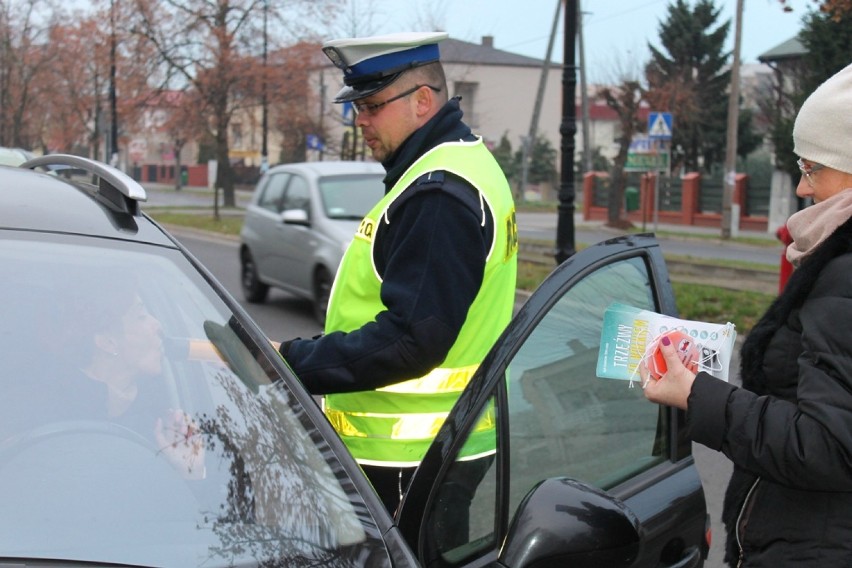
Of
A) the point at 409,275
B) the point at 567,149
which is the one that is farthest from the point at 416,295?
the point at 567,149

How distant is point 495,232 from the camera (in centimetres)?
258

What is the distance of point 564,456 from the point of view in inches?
103

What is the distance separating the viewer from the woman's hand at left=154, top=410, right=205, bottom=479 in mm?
2012

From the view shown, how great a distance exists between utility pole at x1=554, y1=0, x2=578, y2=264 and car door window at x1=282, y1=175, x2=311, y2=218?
271 centimetres

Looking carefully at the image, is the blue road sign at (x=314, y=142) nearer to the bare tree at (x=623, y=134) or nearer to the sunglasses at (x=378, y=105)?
the bare tree at (x=623, y=134)

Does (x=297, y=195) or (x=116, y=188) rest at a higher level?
(x=116, y=188)

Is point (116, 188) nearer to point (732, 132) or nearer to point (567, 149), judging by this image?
point (567, 149)

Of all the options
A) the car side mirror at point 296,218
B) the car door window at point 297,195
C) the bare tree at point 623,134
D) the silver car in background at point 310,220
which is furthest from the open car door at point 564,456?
the bare tree at point 623,134

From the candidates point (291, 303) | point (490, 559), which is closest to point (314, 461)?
point (490, 559)

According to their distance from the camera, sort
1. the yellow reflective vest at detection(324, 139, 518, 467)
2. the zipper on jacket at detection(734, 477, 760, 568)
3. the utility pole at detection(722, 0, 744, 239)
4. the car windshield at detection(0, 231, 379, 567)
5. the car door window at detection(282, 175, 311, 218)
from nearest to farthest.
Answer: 1. the car windshield at detection(0, 231, 379, 567)
2. the zipper on jacket at detection(734, 477, 760, 568)
3. the yellow reflective vest at detection(324, 139, 518, 467)
4. the car door window at detection(282, 175, 311, 218)
5. the utility pole at detection(722, 0, 744, 239)

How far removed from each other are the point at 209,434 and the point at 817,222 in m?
1.23

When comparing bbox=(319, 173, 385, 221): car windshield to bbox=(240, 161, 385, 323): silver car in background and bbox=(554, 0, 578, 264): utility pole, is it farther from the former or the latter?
bbox=(554, 0, 578, 264): utility pole

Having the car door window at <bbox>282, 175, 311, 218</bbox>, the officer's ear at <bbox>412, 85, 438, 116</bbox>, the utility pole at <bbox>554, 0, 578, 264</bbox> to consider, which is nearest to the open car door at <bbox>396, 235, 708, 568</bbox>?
the officer's ear at <bbox>412, 85, 438, 116</bbox>

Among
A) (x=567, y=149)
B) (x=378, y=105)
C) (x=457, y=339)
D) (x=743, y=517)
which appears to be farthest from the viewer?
(x=567, y=149)
